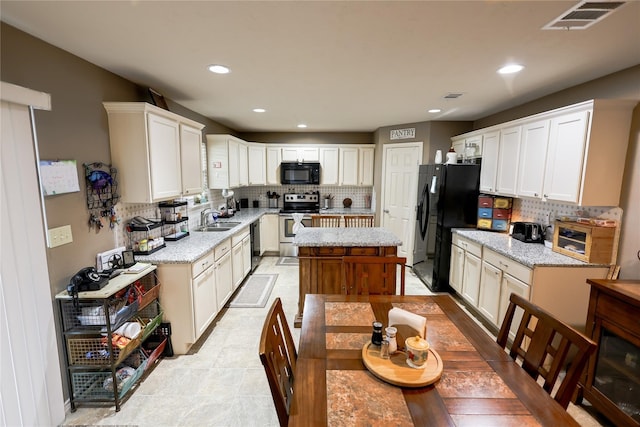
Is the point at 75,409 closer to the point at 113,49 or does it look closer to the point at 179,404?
the point at 179,404

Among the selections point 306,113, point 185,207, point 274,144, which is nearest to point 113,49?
point 185,207

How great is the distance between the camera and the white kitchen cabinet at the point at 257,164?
547 centimetres

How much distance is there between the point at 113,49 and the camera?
1929mm

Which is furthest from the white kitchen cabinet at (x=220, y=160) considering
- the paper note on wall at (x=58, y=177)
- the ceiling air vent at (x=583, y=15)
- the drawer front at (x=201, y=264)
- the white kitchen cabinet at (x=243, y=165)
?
the ceiling air vent at (x=583, y=15)

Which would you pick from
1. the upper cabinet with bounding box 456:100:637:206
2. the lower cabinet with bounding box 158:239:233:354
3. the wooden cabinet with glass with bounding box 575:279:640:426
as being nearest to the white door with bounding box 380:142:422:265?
the upper cabinet with bounding box 456:100:637:206

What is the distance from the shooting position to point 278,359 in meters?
1.29

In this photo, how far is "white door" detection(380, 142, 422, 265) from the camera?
190 inches

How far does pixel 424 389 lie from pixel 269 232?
15.1ft

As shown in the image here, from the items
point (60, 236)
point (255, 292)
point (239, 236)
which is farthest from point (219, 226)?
point (60, 236)

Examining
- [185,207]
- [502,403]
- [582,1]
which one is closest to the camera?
[502,403]

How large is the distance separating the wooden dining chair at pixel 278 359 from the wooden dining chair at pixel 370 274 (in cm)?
79

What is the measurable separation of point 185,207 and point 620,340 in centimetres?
398

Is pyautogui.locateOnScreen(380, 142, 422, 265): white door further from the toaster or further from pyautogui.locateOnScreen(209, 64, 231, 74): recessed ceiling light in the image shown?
pyautogui.locateOnScreen(209, 64, 231, 74): recessed ceiling light

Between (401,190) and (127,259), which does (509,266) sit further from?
(127,259)
